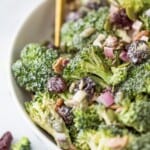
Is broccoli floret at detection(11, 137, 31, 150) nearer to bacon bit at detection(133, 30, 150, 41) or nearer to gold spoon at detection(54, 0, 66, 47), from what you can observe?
gold spoon at detection(54, 0, 66, 47)

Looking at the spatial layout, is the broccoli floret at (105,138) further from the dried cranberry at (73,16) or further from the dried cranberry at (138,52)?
the dried cranberry at (73,16)

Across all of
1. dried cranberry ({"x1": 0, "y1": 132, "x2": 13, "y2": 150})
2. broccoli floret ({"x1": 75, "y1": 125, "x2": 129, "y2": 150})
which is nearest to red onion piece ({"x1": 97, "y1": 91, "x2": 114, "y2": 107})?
broccoli floret ({"x1": 75, "y1": 125, "x2": 129, "y2": 150})

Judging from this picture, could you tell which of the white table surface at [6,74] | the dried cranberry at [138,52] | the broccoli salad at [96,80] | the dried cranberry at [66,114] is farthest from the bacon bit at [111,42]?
the white table surface at [6,74]

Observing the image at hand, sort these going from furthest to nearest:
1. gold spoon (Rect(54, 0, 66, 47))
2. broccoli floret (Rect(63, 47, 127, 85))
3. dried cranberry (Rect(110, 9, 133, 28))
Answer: gold spoon (Rect(54, 0, 66, 47))
dried cranberry (Rect(110, 9, 133, 28))
broccoli floret (Rect(63, 47, 127, 85))

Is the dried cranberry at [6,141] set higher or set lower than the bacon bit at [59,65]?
lower

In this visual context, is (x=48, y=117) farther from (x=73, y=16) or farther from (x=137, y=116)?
(x=73, y=16)

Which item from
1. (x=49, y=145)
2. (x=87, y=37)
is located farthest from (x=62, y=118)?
(x=87, y=37)

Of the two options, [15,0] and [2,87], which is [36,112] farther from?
[15,0]

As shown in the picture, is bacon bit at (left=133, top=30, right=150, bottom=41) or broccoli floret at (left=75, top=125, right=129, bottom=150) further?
bacon bit at (left=133, top=30, right=150, bottom=41)
